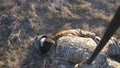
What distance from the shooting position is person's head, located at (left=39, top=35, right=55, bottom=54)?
729cm

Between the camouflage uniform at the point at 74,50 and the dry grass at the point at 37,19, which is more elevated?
the camouflage uniform at the point at 74,50

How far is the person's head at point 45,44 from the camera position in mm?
7285

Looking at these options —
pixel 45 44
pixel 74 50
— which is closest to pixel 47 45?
pixel 45 44

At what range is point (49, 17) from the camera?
8.93 meters

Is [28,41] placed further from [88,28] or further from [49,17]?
[88,28]

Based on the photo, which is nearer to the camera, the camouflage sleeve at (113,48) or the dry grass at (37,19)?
the camouflage sleeve at (113,48)

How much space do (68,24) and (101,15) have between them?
1247 mm

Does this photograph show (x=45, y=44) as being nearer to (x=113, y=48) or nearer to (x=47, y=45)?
(x=47, y=45)

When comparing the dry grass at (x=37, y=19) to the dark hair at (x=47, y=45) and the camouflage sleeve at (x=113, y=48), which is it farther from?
the camouflage sleeve at (x=113, y=48)

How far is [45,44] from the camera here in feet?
24.0

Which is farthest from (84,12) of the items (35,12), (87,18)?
(35,12)

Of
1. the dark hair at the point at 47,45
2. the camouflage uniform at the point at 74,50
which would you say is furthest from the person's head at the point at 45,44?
the camouflage uniform at the point at 74,50

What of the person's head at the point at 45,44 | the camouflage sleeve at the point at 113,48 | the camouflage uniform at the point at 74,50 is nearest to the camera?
the camouflage sleeve at the point at 113,48

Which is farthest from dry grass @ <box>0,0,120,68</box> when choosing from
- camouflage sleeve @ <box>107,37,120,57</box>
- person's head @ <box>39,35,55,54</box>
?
camouflage sleeve @ <box>107,37,120,57</box>
